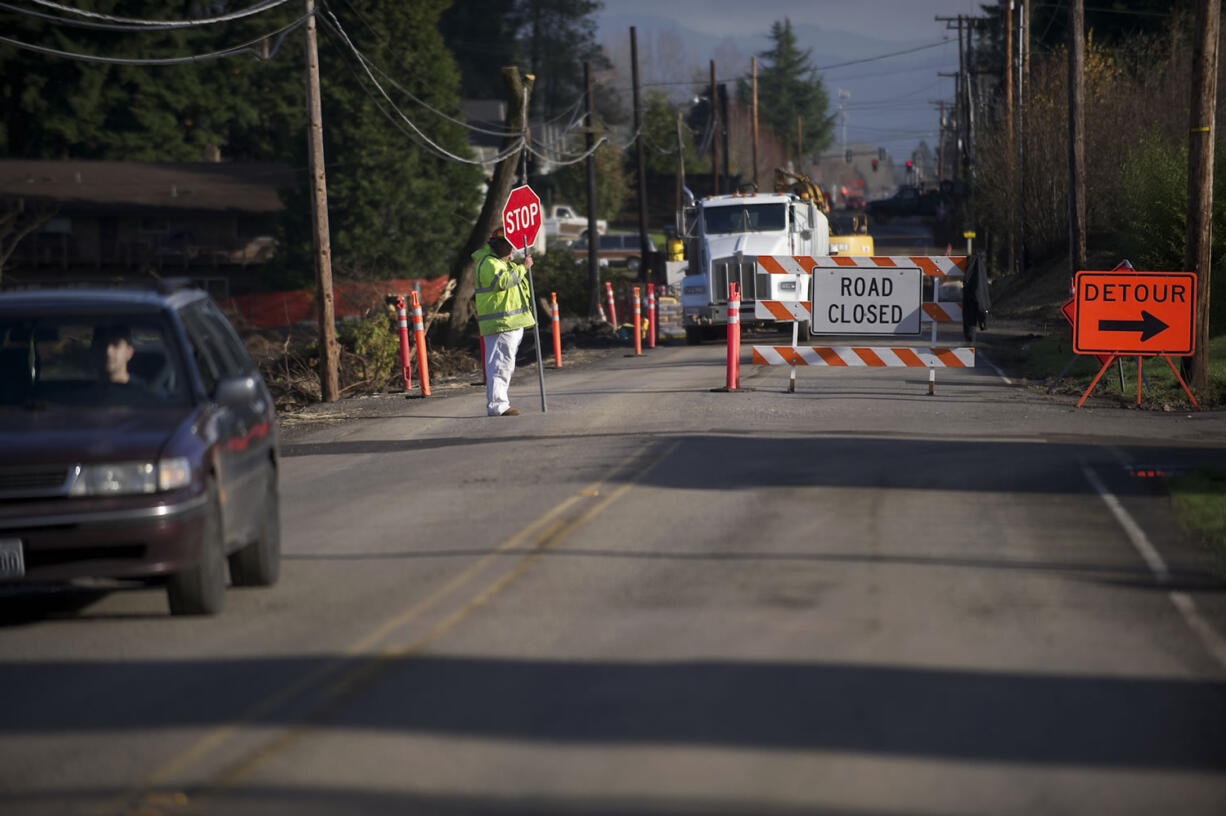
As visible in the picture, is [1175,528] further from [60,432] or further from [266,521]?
[60,432]

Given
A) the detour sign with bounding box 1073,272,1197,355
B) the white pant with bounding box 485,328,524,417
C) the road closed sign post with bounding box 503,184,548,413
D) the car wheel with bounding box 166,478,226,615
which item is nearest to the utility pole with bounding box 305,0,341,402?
the road closed sign post with bounding box 503,184,548,413

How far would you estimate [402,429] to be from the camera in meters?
18.0

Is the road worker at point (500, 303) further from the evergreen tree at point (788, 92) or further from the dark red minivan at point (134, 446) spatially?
the evergreen tree at point (788, 92)

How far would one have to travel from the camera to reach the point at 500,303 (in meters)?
17.7

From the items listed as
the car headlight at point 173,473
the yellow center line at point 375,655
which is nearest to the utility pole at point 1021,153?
the yellow center line at point 375,655

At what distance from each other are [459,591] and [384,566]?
1091 millimetres

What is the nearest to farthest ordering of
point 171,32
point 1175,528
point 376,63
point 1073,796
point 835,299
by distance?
1. point 1073,796
2. point 1175,528
3. point 835,299
4. point 376,63
5. point 171,32

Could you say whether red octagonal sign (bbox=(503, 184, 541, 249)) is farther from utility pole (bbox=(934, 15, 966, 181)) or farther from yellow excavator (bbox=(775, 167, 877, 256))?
utility pole (bbox=(934, 15, 966, 181))

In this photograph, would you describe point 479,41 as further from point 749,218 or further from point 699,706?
point 699,706

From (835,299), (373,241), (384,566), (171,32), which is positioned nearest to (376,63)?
(373,241)

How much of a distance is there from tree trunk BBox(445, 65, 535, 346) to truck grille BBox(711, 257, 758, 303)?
574 centimetres

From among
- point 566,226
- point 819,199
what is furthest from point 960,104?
point 819,199

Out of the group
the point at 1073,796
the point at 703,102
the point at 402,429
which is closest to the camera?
the point at 1073,796

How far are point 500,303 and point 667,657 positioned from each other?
1089cm
